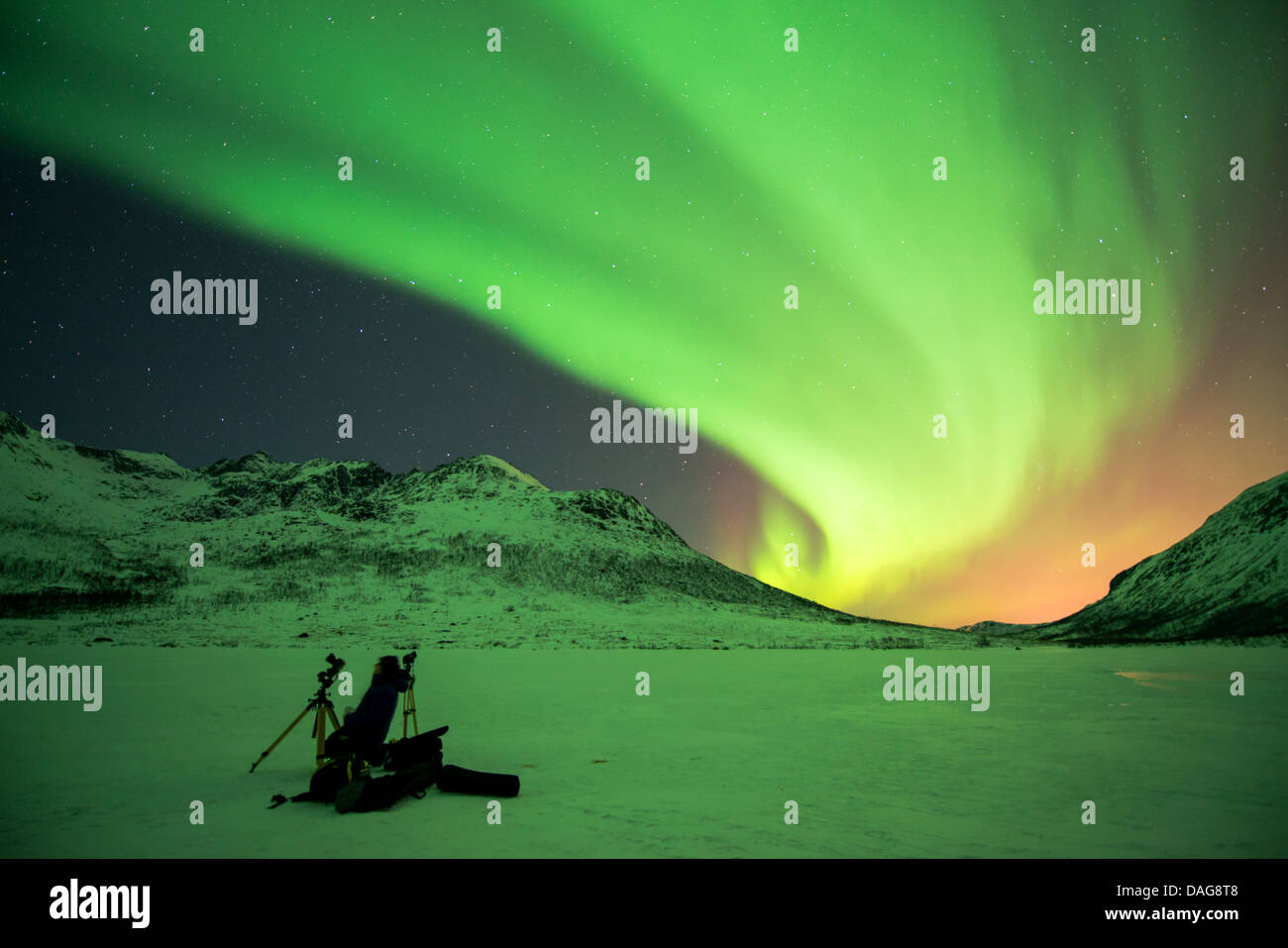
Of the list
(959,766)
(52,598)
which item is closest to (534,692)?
(959,766)

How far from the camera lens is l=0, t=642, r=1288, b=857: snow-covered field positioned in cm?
828

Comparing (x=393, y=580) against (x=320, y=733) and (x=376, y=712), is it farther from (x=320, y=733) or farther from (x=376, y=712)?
(x=376, y=712)

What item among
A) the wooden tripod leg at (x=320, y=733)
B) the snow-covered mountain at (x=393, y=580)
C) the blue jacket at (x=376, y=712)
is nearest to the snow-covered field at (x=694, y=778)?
the wooden tripod leg at (x=320, y=733)

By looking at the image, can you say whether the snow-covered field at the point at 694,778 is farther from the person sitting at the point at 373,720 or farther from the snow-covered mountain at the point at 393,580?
the snow-covered mountain at the point at 393,580

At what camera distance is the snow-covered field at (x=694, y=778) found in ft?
27.2

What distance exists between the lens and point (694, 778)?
1182 cm

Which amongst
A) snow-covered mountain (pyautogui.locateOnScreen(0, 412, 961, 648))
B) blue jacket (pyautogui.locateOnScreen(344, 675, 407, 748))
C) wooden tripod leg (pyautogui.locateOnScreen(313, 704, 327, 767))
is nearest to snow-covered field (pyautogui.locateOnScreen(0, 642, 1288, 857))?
wooden tripod leg (pyautogui.locateOnScreen(313, 704, 327, 767))

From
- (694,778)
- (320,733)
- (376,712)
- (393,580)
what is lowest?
(393,580)

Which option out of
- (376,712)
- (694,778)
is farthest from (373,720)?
(694,778)

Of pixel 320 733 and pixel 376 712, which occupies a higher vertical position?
pixel 376 712

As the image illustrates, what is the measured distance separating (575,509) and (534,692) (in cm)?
17176

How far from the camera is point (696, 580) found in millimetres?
174500

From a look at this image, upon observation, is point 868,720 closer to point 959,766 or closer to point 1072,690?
point 959,766

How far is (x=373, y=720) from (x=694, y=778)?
4.79 meters
